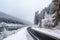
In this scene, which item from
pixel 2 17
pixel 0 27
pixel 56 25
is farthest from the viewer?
pixel 2 17

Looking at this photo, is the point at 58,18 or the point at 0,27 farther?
the point at 0,27

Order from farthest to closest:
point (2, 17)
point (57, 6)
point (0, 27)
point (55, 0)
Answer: point (2, 17)
point (0, 27)
point (55, 0)
point (57, 6)

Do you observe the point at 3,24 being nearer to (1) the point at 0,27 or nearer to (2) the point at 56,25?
(1) the point at 0,27

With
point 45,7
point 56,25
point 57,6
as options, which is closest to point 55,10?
point 57,6

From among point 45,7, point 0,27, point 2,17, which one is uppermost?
point 45,7

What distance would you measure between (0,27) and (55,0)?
27.1 ft

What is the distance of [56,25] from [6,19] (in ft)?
31.2

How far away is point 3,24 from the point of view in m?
19.3

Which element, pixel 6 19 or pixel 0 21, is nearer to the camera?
pixel 0 21

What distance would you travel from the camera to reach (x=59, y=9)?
1577cm

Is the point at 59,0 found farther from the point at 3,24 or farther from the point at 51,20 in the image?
the point at 3,24

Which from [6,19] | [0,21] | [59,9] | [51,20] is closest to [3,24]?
[0,21]

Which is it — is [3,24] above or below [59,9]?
below

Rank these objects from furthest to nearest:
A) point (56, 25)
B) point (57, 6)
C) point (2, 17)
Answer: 1. point (2, 17)
2. point (57, 6)
3. point (56, 25)
